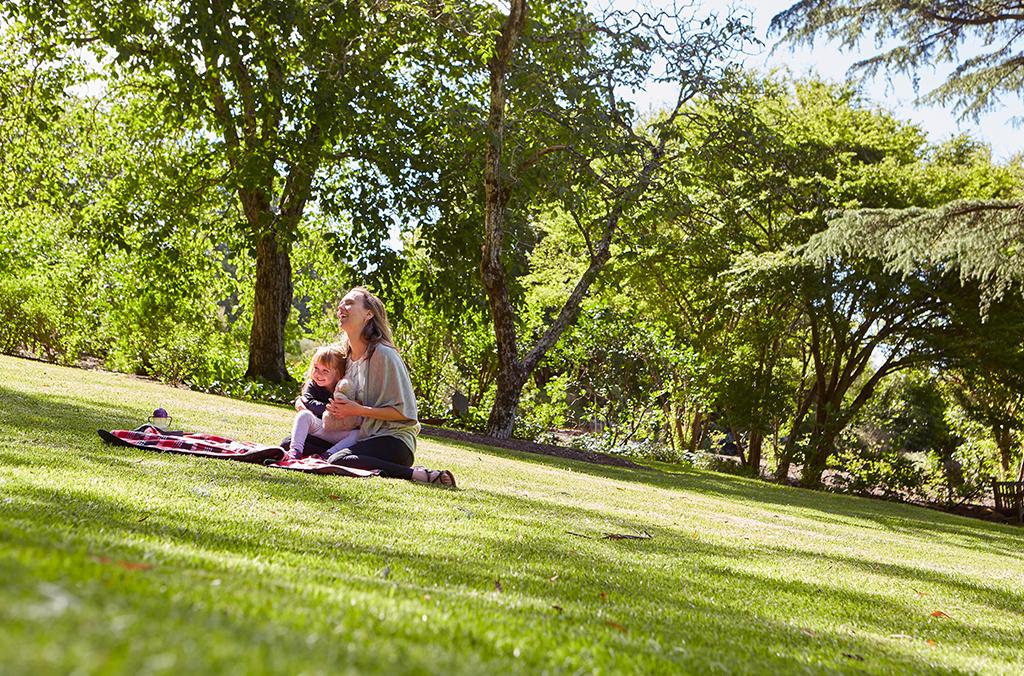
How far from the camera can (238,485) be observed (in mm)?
5320

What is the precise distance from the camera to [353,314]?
7.21 metres

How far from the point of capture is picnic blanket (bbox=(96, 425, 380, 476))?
6.36 metres

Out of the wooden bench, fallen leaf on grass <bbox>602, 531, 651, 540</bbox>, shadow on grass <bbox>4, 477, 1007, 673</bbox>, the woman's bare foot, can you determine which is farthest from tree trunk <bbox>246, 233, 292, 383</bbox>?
the wooden bench

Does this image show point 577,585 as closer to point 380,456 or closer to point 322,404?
point 380,456

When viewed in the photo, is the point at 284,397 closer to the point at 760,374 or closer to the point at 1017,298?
the point at 760,374

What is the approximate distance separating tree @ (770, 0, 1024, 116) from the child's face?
1168cm

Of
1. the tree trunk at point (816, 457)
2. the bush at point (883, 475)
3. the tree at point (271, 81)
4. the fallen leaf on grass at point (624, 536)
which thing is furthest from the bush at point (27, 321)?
the bush at point (883, 475)

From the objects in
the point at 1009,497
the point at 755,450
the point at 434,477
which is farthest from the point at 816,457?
the point at 434,477

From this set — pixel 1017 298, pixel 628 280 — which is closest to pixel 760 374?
pixel 628 280

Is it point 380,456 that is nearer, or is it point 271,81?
point 380,456

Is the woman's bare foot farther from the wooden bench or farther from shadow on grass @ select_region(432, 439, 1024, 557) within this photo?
the wooden bench

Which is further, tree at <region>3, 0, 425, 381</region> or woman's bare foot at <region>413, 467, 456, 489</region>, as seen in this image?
tree at <region>3, 0, 425, 381</region>

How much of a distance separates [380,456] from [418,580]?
12.5 ft

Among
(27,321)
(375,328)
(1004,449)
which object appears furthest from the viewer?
(1004,449)
